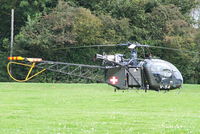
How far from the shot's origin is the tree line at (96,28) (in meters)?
47.7

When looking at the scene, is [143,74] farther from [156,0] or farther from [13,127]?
[156,0]

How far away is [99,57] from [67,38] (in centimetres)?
2533

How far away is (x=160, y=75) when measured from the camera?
76.9 ft

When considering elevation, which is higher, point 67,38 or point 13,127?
point 67,38

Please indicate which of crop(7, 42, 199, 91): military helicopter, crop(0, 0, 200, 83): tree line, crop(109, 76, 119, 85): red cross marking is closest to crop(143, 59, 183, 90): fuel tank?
crop(7, 42, 199, 91): military helicopter

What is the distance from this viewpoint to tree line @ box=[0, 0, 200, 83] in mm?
47688

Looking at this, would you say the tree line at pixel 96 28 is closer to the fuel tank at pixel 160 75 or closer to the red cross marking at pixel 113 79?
the fuel tank at pixel 160 75

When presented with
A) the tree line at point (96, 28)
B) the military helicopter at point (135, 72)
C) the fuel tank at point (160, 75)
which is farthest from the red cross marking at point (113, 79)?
the tree line at point (96, 28)

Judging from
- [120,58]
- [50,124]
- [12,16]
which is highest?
[12,16]

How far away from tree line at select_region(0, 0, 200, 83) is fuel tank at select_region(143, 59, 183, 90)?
23.4 m

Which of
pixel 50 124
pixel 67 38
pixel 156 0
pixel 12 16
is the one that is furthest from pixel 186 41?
pixel 50 124

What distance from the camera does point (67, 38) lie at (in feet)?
154

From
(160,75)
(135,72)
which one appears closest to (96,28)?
(160,75)

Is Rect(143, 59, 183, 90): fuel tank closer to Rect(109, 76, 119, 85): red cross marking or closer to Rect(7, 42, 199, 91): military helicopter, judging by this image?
Rect(7, 42, 199, 91): military helicopter
